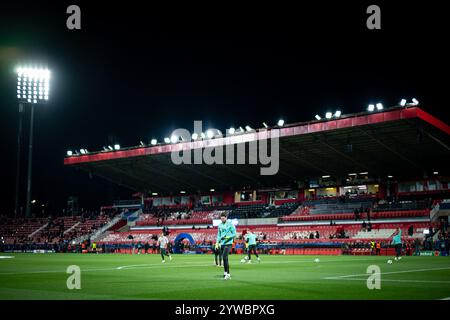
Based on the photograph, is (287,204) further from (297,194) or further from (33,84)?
(33,84)

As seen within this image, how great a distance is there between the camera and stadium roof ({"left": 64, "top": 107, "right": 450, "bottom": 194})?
151 feet

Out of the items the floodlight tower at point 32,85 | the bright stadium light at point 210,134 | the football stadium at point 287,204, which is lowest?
the football stadium at point 287,204

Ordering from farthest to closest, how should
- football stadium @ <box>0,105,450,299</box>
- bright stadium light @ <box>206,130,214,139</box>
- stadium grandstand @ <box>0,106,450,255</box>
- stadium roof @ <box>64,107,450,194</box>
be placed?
bright stadium light @ <box>206,130,214,139</box> → stadium grandstand @ <box>0,106,450,255</box> → stadium roof @ <box>64,107,450,194</box> → football stadium @ <box>0,105,450,299</box>

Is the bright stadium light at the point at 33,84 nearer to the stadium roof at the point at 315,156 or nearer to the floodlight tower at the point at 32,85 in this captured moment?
the floodlight tower at the point at 32,85

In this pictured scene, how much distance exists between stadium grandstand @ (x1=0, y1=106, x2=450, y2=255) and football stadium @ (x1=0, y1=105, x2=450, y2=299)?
0.45 feet

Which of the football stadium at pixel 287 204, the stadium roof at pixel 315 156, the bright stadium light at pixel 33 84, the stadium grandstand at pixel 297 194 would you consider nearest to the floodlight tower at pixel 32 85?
the bright stadium light at pixel 33 84

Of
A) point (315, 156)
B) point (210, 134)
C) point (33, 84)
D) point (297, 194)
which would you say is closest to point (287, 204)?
point (297, 194)

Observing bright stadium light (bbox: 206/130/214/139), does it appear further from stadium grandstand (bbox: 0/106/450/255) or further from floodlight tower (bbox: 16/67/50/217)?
floodlight tower (bbox: 16/67/50/217)

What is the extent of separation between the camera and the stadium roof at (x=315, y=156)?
46.0 metres

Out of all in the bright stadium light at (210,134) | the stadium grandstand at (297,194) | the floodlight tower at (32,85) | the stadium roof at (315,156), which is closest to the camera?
the stadium roof at (315,156)

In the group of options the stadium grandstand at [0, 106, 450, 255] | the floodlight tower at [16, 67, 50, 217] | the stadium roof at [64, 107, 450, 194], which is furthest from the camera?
the floodlight tower at [16, 67, 50, 217]

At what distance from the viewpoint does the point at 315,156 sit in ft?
185

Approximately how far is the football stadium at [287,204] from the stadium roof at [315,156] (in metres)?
0.13

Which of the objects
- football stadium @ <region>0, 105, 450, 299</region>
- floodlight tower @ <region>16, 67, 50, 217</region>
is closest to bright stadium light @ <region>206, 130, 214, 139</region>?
football stadium @ <region>0, 105, 450, 299</region>
